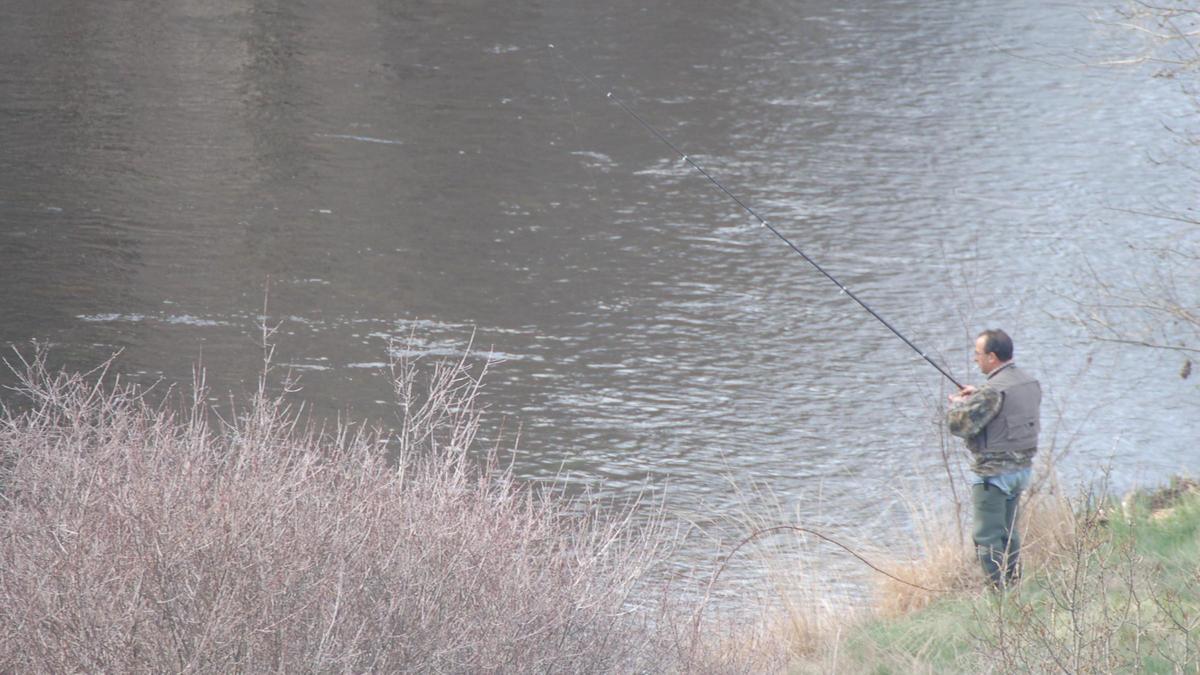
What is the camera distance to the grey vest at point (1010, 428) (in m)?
7.98

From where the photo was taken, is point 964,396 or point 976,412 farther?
point 964,396

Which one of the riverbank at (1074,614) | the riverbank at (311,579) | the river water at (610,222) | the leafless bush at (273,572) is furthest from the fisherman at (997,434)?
the leafless bush at (273,572)

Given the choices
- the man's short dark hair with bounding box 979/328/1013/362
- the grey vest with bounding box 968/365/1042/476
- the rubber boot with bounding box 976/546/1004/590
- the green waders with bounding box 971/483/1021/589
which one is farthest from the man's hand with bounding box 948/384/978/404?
the rubber boot with bounding box 976/546/1004/590

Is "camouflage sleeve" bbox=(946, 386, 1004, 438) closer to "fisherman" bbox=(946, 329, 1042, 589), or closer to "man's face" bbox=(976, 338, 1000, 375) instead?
"fisherman" bbox=(946, 329, 1042, 589)

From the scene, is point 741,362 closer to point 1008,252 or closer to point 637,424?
point 637,424

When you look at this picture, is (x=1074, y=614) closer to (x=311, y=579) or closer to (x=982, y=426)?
(x=311, y=579)

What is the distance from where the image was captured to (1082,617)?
17.1ft

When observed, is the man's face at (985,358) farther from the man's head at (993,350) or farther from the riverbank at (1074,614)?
the riverbank at (1074,614)

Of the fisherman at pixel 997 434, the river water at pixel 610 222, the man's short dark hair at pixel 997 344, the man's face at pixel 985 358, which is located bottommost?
the river water at pixel 610 222

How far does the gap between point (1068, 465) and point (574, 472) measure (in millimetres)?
4330

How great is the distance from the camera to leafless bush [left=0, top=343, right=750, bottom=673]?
14.9ft

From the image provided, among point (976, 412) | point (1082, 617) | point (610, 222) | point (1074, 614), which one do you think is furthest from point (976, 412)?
point (610, 222)

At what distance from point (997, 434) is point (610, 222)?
10.4 metres

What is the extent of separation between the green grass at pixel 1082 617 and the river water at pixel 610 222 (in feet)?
4.82
